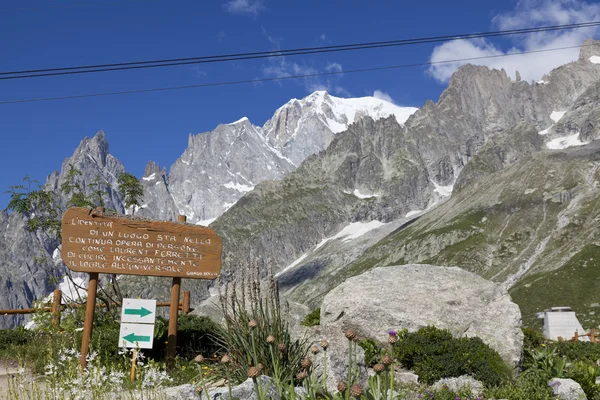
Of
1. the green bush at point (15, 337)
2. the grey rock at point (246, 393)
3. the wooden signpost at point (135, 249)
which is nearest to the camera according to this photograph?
the grey rock at point (246, 393)

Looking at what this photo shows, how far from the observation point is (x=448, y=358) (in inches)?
520

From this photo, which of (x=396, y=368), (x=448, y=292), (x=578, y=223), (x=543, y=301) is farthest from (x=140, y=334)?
(x=578, y=223)

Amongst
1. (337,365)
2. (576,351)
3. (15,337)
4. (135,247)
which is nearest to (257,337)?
(337,365)

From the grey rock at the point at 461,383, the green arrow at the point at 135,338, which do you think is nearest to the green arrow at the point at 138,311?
the green arrow at the point at 135,338

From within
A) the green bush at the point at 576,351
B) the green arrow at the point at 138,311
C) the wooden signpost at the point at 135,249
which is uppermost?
the wooden signpost at the point at 135,249

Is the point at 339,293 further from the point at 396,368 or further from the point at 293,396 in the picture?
the point at 293,396

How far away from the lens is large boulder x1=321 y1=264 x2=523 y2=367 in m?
15.2

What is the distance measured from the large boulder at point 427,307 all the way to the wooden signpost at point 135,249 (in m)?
4.30

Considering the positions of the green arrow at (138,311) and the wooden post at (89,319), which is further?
the wooden post at (89,319)

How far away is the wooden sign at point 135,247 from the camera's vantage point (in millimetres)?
14727

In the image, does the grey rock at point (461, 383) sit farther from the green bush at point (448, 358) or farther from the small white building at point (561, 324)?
the small white building at point (561, 324)

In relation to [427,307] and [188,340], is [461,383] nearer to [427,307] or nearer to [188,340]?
[427,307]

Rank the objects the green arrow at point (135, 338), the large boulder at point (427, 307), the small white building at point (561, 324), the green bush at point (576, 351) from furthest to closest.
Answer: the small white building at point (561, 324) → the green bush at point (576, 351) → the large boulder at point (427, 307) → the green arrow at point (135, 338)

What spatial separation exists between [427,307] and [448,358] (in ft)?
9.90
